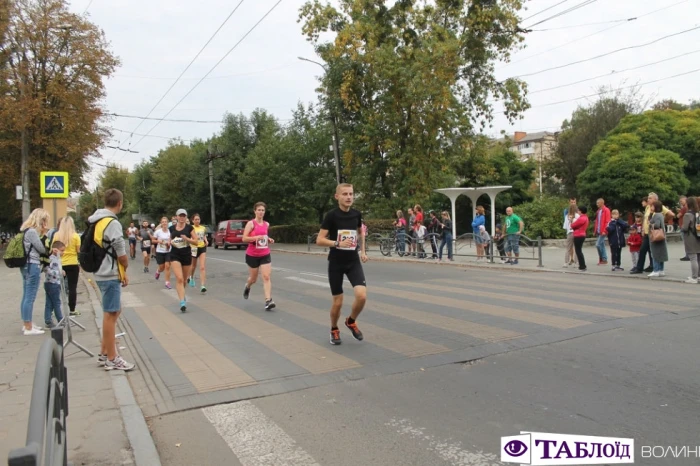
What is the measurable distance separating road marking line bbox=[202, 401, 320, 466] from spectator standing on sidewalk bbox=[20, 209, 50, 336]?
15.3 feet

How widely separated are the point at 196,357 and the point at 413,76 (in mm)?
18629

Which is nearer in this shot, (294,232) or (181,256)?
(181,256)

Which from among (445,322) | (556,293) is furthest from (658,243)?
(445,322)

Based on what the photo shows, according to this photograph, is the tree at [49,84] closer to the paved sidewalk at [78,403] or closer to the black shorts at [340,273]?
the paved sidewalk at [78,403]

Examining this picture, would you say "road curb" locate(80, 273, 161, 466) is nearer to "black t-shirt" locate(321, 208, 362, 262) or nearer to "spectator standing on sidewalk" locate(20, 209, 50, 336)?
"black t-shirt" locate(321, 208, 362, 262)

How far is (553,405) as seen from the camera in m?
4.35

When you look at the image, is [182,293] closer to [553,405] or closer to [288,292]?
[288,292]

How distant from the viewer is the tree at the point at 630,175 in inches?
981

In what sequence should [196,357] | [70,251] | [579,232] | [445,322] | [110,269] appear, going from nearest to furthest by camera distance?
[110,269] < [196,357] < [445,322] < [70,251] < [579,232]

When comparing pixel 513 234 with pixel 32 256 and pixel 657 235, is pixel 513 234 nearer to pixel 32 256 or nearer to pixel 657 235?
pixel 657 235

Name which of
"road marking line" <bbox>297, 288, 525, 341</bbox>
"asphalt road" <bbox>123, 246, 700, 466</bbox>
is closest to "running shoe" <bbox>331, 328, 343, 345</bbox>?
"asphalt road" <bbox>123, 246, 700, 466</bbox>

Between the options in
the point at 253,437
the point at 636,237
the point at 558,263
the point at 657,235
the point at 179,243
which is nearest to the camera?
the point at 253,437

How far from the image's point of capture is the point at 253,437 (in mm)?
3982

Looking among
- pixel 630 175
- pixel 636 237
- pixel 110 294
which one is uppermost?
pixel 630 175
